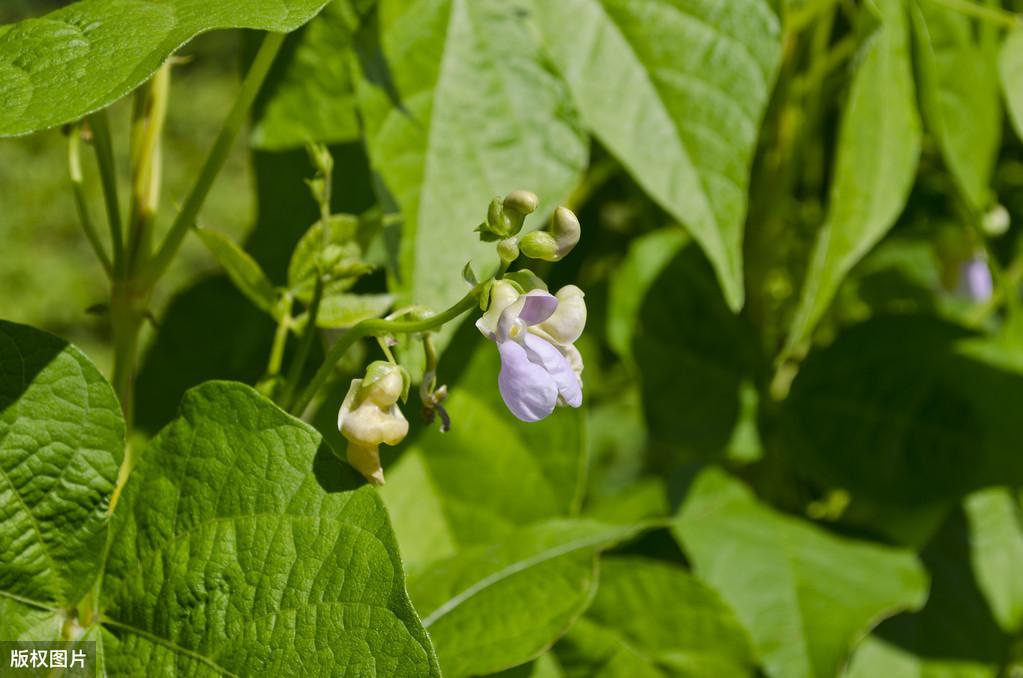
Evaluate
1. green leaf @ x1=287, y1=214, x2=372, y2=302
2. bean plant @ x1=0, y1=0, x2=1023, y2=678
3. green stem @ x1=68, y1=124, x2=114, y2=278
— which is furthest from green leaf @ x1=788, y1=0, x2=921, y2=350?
green stem @ x1=68, y1=124, x2=114, y2=278

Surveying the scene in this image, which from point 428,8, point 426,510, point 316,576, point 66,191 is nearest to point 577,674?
point 426,510

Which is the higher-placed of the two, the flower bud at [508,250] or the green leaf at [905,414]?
the flower bud at [508,250]

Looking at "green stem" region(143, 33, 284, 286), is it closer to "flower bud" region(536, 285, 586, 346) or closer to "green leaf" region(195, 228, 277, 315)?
"green leaf" region(195, 228, 277, 315)

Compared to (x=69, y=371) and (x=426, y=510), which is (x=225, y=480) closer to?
(x=69, y=371)

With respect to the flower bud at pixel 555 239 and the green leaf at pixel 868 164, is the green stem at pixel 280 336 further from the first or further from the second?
the green leaf at pixel 868 164

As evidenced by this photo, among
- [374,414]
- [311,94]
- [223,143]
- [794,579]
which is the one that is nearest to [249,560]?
[374,414]

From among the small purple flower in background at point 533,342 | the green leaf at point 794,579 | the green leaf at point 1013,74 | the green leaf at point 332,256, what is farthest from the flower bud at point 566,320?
the green leaf at point 1013,74
